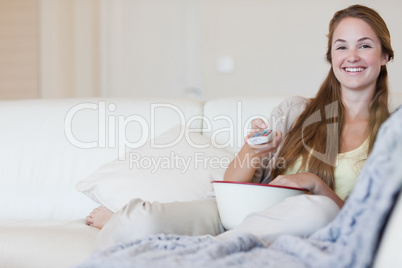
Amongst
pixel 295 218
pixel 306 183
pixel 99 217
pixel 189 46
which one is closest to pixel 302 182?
pixel 306 183

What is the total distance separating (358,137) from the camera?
1910 mm

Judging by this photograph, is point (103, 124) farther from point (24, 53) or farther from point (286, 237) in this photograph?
point (24, 53)

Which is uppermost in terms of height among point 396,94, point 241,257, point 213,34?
point 213,34

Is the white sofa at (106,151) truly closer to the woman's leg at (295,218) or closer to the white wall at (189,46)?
the woman's leg at (295,218)

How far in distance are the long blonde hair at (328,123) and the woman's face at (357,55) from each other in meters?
0.03

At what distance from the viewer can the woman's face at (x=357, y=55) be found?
1.90 metres

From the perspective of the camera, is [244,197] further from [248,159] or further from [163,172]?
[163,172]

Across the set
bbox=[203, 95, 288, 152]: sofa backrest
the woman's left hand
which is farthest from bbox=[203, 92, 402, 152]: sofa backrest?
the woman's left hand

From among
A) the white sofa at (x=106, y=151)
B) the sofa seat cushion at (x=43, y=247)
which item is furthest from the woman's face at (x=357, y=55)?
the sofa seat cushion at (x=43, y=247)

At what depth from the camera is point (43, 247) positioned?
5.47 ft

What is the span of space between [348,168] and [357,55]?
1.24 ft

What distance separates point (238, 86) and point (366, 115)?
7.07 ft

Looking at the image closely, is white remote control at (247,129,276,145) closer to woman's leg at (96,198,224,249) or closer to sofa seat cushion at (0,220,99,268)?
woman's leg at (96,198,224,249)

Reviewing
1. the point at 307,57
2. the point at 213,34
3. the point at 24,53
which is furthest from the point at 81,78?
the point at 307,57
